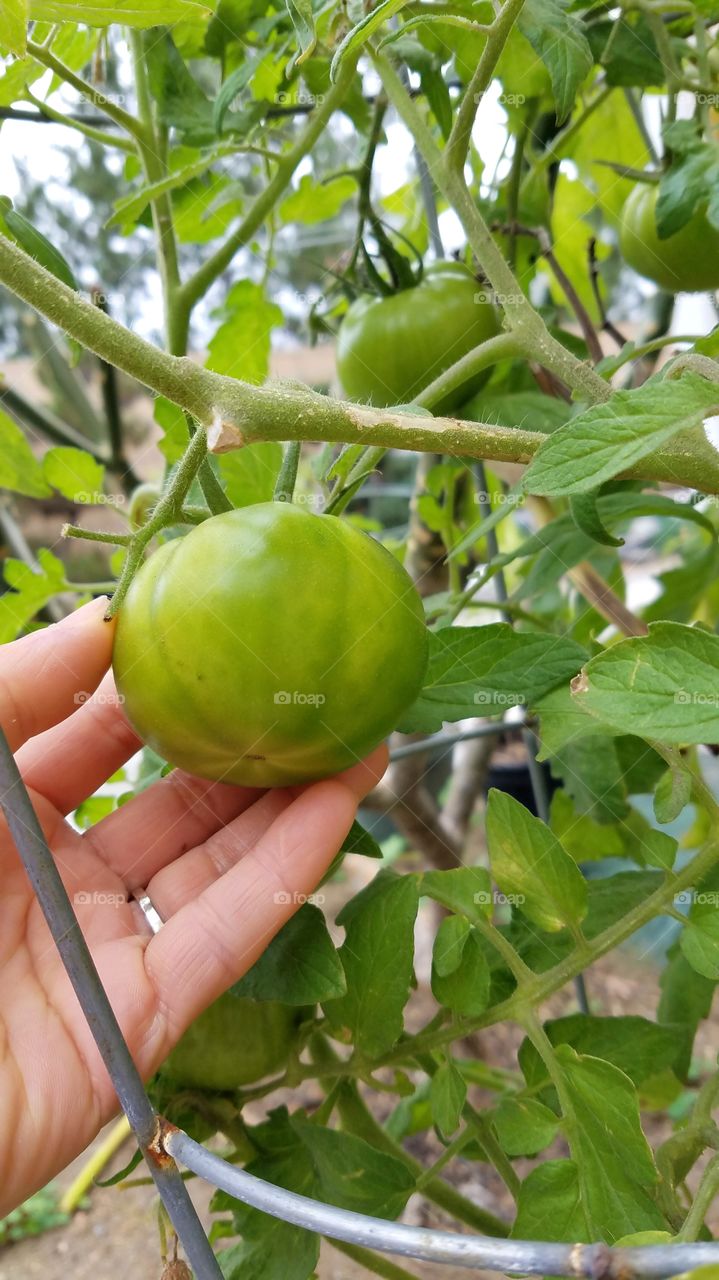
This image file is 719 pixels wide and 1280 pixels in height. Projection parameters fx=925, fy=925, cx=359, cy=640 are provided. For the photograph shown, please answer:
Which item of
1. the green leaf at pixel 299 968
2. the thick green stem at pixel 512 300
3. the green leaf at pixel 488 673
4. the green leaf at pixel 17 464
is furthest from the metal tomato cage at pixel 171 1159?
the green leaf at pixel 17 464

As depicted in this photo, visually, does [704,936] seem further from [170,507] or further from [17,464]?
[17,464]

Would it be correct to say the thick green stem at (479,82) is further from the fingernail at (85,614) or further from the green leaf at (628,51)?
the fingernail at (85,614)

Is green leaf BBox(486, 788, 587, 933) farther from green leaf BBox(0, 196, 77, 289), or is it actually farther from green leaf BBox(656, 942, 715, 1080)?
green leaf BBox(0, 196, 77, 289)

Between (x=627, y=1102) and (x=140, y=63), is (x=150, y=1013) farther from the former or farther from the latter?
(x=140, y=63)

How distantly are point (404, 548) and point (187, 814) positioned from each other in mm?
466

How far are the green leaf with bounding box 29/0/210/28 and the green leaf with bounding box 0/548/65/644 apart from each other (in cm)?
42

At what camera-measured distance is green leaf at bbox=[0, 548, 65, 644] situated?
77 centimetres

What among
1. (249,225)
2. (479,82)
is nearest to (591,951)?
(479,82)

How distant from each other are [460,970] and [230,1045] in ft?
0.56

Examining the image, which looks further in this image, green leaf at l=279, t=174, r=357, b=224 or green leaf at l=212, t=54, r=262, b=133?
green leaf at l=279, t=174, r=357, b=224

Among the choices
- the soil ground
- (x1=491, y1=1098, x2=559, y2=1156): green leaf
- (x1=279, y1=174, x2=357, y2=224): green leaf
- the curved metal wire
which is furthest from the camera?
the soil ground

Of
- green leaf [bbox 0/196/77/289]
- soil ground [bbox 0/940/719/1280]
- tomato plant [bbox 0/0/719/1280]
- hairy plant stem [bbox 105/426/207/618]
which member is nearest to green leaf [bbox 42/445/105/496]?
tomato plant [bbox 0/0/719/1280]

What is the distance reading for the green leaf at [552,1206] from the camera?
1.45 ft

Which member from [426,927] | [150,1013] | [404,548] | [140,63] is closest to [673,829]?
[426,927]
